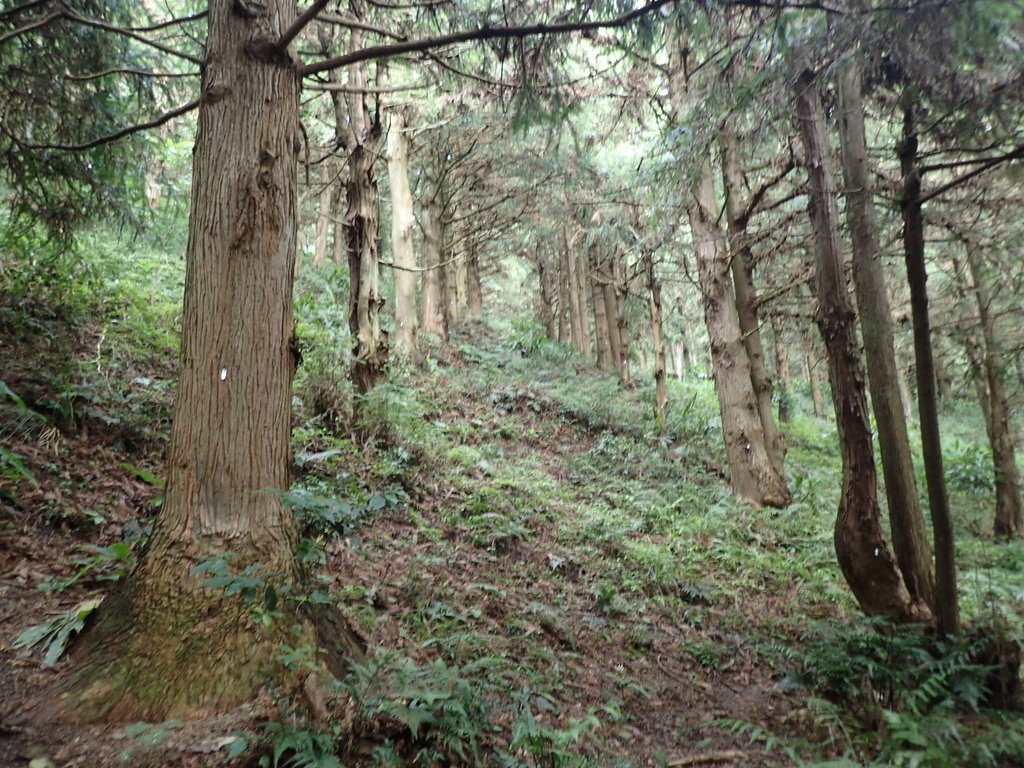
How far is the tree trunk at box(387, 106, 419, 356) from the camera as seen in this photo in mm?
13492

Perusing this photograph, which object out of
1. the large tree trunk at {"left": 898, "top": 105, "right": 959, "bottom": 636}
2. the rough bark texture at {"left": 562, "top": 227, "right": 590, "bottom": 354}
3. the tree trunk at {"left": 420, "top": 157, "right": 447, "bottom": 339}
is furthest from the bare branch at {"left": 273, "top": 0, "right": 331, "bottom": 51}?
the rough bark texture at {"left": 562, "top": 227, "right": 590, "bottom": 354}

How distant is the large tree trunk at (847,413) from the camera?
575cm

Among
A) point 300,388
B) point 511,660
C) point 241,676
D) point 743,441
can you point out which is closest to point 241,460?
point 241,676

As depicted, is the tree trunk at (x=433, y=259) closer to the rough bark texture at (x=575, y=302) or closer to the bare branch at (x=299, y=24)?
the rough bark texture at (x=575, y=302)

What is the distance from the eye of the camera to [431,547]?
6.64m

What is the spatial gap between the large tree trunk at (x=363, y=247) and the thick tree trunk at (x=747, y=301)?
5577 mm

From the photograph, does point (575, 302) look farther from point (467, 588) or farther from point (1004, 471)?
point (467, 588)

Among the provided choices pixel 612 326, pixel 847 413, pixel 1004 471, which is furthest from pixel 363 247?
pixel 612 326

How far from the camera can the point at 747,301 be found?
11.9m

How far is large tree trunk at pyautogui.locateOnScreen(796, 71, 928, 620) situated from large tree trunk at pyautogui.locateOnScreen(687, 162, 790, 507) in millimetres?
4422

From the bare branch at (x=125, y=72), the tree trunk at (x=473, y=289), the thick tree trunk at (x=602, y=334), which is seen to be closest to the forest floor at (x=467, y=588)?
the bare branch at (x=125, y=72)

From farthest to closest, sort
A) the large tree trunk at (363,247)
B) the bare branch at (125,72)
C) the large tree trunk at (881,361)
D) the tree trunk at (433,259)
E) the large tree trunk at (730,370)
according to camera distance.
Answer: the tree trunk at (433,259) → the large tree trunk at (730,370) → the large tree trunk at (363,247) → the large tree trunk at (881,361) → the bare branch at (125,72)

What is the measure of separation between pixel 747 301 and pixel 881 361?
6.31 metres

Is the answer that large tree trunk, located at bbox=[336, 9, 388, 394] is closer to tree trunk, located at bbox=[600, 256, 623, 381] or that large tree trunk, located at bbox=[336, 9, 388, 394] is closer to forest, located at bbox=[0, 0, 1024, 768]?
forest, located at bbox=[0, 0, 1024, 768]
